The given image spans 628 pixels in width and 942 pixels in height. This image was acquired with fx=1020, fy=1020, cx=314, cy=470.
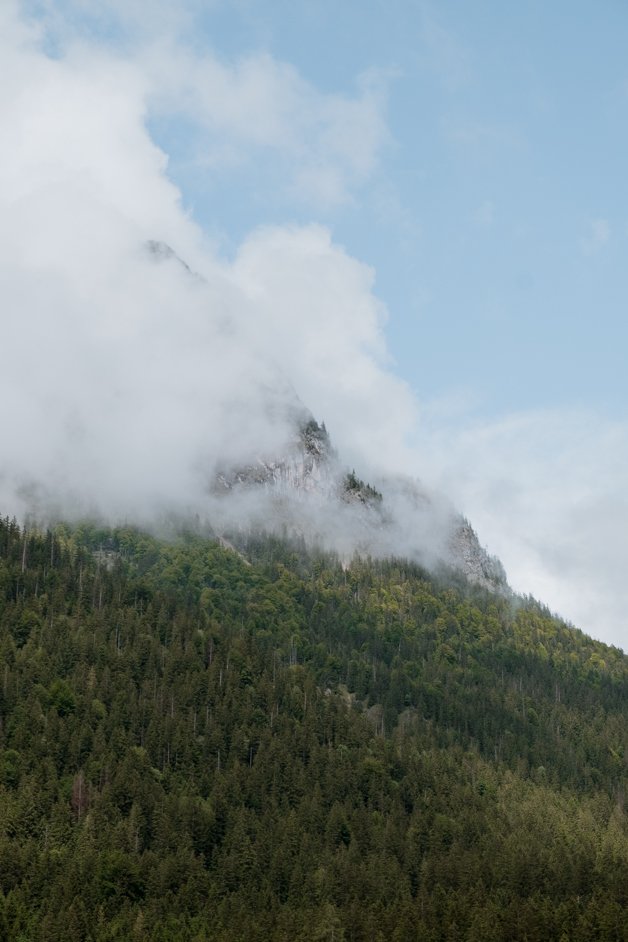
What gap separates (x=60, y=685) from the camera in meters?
171

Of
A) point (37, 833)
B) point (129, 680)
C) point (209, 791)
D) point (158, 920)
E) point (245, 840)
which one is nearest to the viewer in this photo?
point (158, 920)

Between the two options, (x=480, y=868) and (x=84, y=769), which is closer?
(x=480, y=868)

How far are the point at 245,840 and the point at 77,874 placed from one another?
28940 mm

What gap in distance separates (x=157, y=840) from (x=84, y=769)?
57.4 feet

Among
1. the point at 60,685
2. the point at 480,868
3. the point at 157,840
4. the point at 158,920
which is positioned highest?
the point at 60,685

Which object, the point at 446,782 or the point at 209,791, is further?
the point at 446,782

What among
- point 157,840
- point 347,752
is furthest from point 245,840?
point 347,752

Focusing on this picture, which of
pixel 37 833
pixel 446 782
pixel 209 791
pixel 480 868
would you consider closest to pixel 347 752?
pixel 446 782

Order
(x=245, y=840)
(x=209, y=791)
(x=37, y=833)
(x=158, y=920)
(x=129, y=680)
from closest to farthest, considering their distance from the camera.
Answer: (x=158, y=920), (x=37, y=833), (x=245, y=840), (x=209, y=791), (x=129, y=680)

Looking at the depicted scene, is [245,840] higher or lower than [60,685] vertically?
lower

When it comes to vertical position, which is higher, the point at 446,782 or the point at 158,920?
the point at 446,782

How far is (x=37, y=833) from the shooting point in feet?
453

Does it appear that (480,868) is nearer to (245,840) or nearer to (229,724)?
(245,840)

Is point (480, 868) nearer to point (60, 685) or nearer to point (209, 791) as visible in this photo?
point (209, 791)
